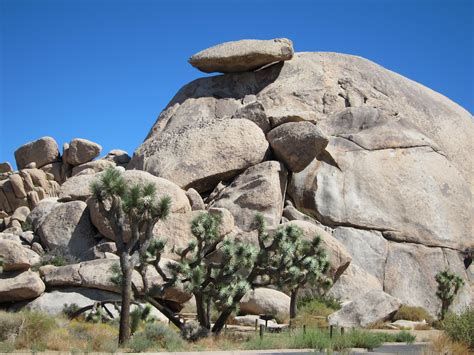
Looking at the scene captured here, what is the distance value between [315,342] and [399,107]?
28624 mm

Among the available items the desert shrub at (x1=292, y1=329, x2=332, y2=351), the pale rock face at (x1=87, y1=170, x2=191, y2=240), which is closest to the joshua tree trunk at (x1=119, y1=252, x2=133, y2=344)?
the desert shrub at (x1=292, y1=329, x2=332, y2=351)

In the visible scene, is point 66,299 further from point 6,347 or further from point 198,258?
point 6,347

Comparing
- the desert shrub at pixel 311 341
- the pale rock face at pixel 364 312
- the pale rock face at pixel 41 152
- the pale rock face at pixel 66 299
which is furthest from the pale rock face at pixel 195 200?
the pale rock face at pixel 41 152

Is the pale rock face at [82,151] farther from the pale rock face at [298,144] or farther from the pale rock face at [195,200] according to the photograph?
the pale rock face at [298,144]

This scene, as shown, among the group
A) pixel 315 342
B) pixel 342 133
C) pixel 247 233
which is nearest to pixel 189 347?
pixel 315 342

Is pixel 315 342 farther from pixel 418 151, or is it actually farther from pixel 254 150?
pixel 418 151

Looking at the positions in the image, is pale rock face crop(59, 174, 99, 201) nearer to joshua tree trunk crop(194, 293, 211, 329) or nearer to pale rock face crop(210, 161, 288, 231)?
pale rock face crop(210, 161, 288, 231)

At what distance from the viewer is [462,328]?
49.1ft

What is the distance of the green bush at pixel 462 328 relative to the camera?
579 inches

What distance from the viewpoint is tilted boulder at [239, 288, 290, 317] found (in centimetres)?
2827

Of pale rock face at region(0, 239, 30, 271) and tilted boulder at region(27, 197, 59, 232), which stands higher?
tilted boulder at region(27, 197, 59, 232)

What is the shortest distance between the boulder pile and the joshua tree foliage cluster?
6.03 m

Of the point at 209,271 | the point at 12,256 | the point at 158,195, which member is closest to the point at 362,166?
the point at 158,195

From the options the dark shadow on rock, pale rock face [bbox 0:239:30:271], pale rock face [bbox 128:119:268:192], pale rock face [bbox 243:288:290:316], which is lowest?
pale rock face [bbox 243:288:290:316]
